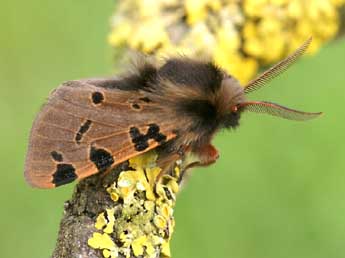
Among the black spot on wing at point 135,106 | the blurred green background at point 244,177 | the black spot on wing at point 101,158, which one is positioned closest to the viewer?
the black spot on wing at point 101,158

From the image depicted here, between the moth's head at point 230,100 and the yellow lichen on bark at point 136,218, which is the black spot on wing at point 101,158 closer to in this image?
the yellow lichen on bark at point 136,218

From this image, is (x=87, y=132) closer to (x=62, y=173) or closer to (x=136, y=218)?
(x=62, y=173)

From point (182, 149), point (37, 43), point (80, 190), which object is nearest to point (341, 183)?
point (37, 43)

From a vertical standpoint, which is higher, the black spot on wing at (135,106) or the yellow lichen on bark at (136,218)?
the black spot on wing at (135,106)

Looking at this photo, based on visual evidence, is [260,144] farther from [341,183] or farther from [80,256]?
[80,256]

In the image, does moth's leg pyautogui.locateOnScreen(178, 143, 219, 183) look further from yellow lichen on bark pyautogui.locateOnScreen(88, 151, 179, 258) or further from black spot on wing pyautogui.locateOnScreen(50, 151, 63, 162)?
black spot on wing pyautogui.locateOnScreen(50, 151, 63, 162)

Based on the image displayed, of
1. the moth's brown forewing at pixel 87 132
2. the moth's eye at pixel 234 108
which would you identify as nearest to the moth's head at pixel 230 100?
the moth's eye at pixel 234 108

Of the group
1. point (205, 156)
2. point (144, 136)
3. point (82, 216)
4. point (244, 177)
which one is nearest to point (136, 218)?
point (82, 216)
